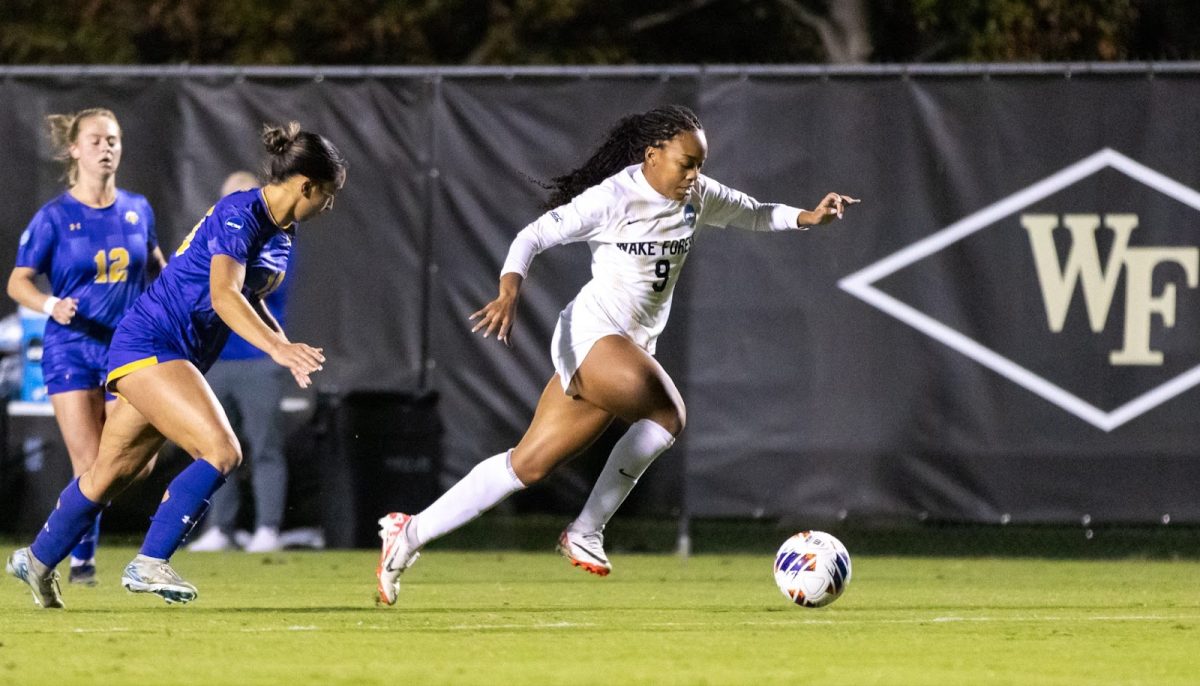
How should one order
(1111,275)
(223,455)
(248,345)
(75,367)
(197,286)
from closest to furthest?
(223,455) < (197,286) < (75,367) < (1111,275) < (248,345)

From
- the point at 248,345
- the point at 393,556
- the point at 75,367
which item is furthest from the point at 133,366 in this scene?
the point at 248,345

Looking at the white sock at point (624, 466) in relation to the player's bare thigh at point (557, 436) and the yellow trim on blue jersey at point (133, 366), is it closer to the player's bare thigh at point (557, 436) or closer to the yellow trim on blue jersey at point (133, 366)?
the player's bare thigh at point (557, 436)

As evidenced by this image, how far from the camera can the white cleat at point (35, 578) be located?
8.80 metres

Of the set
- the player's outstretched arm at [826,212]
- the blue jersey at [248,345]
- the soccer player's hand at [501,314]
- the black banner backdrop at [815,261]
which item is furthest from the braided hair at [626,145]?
the blue jersey at [248,345]

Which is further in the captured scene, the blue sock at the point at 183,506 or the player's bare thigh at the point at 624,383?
the player's bare thigh at the point at 624,383

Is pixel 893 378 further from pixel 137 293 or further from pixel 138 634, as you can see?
pixel 138 634

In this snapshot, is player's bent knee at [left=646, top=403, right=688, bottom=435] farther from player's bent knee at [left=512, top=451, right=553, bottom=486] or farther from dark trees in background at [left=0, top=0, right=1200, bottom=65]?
dark trees in background at [left=0, top=0, right=1200, bottom=65]

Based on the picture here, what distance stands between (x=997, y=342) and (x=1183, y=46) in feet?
32.2

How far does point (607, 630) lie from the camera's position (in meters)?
8.25

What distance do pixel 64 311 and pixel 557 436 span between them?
9.16 feet

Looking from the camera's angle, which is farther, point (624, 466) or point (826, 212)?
point (826, 212)

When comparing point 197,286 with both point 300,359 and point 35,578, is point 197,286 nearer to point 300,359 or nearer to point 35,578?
point 300,359

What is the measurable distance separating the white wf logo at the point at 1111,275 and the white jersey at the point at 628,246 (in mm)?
4273

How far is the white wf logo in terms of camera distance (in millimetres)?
12797
